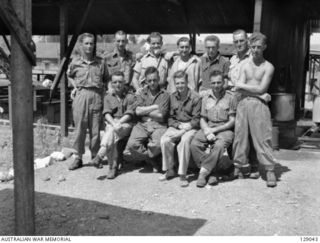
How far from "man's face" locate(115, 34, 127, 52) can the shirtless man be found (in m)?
1.82

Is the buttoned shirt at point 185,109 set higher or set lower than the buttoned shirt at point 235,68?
lower

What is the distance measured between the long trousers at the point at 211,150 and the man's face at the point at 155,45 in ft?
4.62

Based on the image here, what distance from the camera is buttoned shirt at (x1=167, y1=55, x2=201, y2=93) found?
233 inches

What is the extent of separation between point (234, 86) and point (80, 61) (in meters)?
2.27

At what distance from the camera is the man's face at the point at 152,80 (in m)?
5.64

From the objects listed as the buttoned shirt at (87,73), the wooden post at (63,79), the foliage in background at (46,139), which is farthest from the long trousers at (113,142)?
the wooden post at (63,79)

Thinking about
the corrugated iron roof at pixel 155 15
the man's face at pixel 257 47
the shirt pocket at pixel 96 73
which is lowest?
the shirt pocket at pixel 96 73

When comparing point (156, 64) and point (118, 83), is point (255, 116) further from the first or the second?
point (118, 83)

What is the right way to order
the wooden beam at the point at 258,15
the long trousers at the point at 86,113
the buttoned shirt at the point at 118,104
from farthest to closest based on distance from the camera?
1. the wooden beam at the point at 258,15
2. the long trousers at the point at 86,113
3. the buttoned shirt at the point at 118,104

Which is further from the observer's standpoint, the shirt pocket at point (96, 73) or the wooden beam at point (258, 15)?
the wooden beam at point (258, 15)

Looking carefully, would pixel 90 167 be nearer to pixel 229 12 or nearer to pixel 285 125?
pixel 285 125

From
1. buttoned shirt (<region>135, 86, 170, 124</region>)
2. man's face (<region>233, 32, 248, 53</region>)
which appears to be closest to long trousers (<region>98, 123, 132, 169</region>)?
buttoned shirt (<region>135, 86, 170, 124</region>)

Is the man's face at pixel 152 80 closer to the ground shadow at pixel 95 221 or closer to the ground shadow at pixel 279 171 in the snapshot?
the ground shadow at pixel 95 221

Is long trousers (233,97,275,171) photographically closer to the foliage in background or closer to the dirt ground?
the dirt ground
